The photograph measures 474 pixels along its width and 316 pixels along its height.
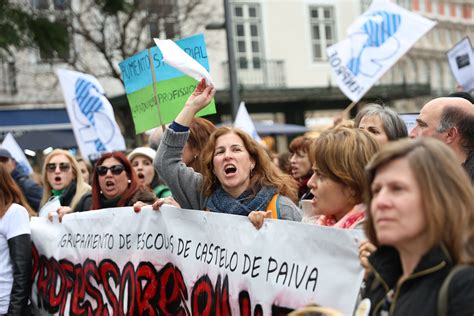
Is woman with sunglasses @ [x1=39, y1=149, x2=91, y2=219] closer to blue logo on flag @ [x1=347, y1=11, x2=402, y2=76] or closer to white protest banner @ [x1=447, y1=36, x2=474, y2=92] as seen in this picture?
white protest banner @ [x1=447, y1=36, x2=474, y2=92]

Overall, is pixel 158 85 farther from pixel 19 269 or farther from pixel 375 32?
pixel 375 32

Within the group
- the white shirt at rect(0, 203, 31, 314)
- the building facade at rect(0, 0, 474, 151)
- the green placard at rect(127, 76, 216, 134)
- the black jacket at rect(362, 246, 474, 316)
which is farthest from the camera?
the building facade at rect(0, 0, 474, 151)

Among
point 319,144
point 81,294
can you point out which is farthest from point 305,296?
point 81,294

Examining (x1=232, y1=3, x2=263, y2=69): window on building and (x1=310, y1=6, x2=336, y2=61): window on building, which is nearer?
(x1=232, y1=3, x2=263, y2=69): window on building

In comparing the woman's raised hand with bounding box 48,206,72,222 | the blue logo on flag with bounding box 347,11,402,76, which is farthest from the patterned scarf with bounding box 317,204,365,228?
the blue logo on flag with bounding box 347,11,402,76

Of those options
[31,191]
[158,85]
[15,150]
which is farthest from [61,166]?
[15,150]

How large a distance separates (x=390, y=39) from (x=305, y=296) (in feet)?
22.2

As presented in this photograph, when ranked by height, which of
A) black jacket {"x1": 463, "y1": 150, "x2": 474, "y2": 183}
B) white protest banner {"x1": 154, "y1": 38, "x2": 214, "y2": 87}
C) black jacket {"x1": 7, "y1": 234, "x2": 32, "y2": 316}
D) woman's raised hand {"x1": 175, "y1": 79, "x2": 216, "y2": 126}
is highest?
white protest banner {"x1": 154, "y1": 38, "x2": 214, "y2": 87}

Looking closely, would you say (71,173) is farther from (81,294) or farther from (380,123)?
(380,123)

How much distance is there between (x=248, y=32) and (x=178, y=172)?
24959mm

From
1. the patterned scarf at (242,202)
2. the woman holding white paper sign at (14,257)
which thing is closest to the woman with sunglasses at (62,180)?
the woman holding white paper sign at (14,257)

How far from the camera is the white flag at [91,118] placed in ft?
29.4

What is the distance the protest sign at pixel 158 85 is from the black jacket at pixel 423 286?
269 centimetres

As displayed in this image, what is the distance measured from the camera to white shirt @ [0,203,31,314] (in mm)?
5098
